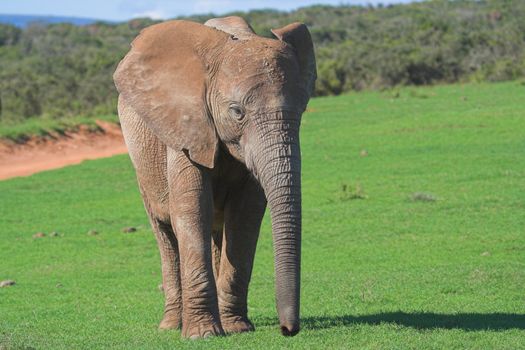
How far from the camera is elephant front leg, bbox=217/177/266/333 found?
8.77 meters

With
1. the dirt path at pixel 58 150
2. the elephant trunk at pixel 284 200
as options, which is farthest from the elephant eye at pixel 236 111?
the dirt path at pixel 58 150

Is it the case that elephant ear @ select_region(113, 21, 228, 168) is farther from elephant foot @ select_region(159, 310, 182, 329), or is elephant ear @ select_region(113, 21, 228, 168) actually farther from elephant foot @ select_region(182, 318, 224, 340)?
elephant foot @ select_region(159, 310, 182, 329)

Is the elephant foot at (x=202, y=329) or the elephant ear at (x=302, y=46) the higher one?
the elephant ear at (x=302, y=46)

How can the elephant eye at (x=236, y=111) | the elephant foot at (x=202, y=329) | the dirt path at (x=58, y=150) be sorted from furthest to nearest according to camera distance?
the dirt path at (x=58, y=150), the elephant foot at (x=202, y=329), the elephant eye at (x=236, y=111)

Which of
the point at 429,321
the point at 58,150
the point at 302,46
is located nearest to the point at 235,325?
the point at 429,321

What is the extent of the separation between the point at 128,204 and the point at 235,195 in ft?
37.6

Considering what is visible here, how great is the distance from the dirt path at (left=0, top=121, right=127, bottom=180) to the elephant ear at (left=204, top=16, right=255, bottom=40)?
56.7 feet

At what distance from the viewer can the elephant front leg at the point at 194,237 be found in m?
8.31

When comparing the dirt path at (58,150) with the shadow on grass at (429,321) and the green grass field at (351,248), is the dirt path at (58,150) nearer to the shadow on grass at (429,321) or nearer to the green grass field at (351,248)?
the green grass field at (351,248)

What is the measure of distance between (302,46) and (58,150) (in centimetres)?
2230

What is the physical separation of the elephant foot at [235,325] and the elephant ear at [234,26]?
219 centimetres

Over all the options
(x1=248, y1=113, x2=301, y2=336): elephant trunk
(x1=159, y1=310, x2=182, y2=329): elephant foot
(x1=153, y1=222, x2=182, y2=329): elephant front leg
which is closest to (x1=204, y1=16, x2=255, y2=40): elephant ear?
(x1=248, y1=113, x2=301, y2=336): elephant trunk

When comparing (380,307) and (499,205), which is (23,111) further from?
(380,307)

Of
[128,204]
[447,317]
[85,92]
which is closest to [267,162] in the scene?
[447,317]
